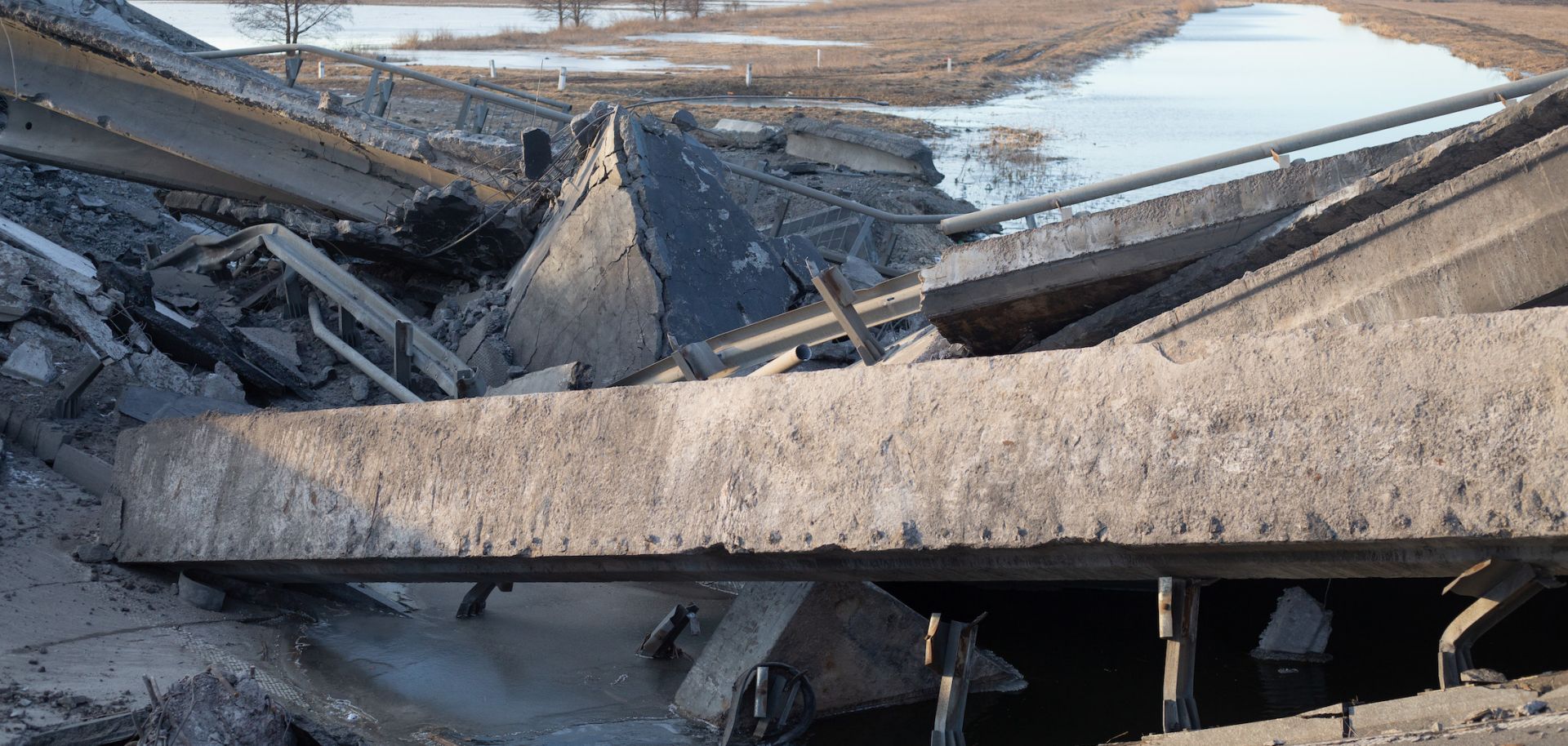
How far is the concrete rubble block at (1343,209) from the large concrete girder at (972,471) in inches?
32.6

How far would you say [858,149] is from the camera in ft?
47.2

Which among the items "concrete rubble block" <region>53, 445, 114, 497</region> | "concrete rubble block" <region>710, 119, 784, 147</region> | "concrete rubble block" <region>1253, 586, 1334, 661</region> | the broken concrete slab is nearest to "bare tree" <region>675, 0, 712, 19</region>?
"concrete rubble block" <region>710, 119, 784, 147</region>

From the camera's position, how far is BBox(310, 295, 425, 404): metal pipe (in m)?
6.64

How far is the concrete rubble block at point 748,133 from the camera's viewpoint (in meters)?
15.1

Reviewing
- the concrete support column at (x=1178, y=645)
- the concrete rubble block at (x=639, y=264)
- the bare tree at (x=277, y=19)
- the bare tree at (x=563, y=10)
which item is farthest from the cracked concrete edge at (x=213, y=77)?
the bare tree at (x=563, y=10)

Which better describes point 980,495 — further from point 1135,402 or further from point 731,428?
point 731,428

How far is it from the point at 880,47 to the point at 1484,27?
18.2m

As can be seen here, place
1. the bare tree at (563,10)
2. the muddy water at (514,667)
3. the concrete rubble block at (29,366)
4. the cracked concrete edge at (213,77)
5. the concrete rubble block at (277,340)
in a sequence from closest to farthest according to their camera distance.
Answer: the muddy water at (514,667) < the concrete rubble block at (29,366) < the concrete rubble block at (277,340) < the cracked concrete edge at (213,77) < the bare tree at (563,10)

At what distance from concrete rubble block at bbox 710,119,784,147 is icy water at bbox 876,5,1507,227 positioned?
231 centimetres

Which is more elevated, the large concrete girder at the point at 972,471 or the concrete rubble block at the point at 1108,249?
the concrete rubble block at the point at 1108,249

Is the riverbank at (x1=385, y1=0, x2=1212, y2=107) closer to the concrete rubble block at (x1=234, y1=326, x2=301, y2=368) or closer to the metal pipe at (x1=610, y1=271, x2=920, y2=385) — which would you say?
the concrete rubble block at (x1=234, y1=326, x2=301, y2=368)

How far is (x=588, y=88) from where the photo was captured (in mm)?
23953

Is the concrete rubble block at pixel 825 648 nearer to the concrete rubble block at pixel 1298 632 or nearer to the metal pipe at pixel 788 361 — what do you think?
the metal pipe at pixel 788 361

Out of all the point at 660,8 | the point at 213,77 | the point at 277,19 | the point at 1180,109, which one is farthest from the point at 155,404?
the point at 660,8
